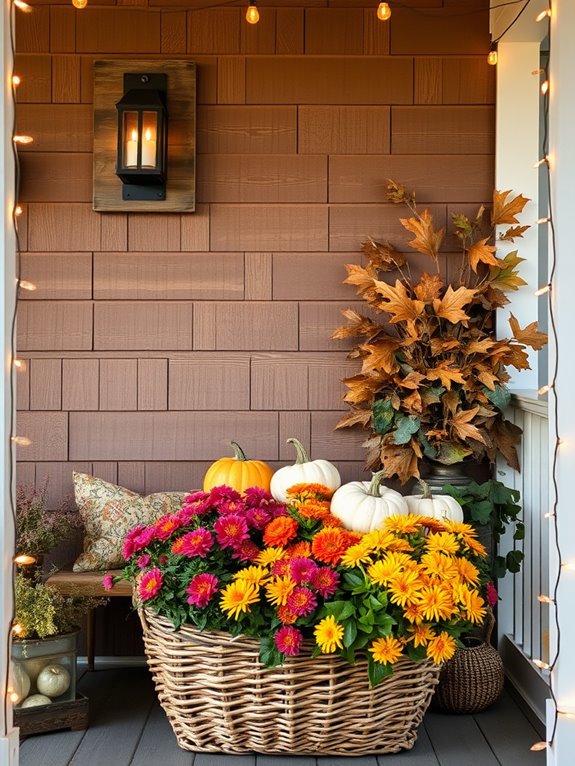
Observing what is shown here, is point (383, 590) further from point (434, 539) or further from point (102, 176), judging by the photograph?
point (102, 176)

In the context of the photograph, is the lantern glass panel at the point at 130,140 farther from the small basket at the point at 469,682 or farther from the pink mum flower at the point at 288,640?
the small basket at the point at 469,682

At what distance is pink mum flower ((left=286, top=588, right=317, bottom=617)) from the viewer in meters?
2.49

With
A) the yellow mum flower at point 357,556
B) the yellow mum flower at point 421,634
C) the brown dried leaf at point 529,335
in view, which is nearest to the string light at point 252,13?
the brown dried leaf at point 529,335

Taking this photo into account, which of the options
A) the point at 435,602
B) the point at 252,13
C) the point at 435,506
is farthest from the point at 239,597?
the point at 252,13

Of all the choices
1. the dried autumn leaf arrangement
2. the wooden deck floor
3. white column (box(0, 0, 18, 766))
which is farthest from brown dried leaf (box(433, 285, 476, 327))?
white column (box(0, 0, 18, 766))

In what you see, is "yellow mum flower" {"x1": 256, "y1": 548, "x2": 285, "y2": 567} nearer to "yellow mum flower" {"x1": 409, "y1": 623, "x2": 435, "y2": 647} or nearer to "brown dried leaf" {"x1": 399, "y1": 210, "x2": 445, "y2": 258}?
"yellow mum flower" {"x1": 409, "y1": 623, "x2": 435, "y2": 647}

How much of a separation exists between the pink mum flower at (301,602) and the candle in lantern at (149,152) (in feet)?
5.80

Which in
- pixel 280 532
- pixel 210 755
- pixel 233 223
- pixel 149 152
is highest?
pixel 149 152

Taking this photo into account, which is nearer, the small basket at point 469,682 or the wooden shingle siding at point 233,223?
the small basket at point 469,682

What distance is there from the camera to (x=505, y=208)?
351 centimetres

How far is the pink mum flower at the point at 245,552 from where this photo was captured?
264cm

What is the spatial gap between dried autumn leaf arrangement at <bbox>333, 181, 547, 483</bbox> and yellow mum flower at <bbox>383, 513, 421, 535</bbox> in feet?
2.11

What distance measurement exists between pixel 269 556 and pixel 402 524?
401 millimetres

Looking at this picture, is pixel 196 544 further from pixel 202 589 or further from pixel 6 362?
pixel 6 362
